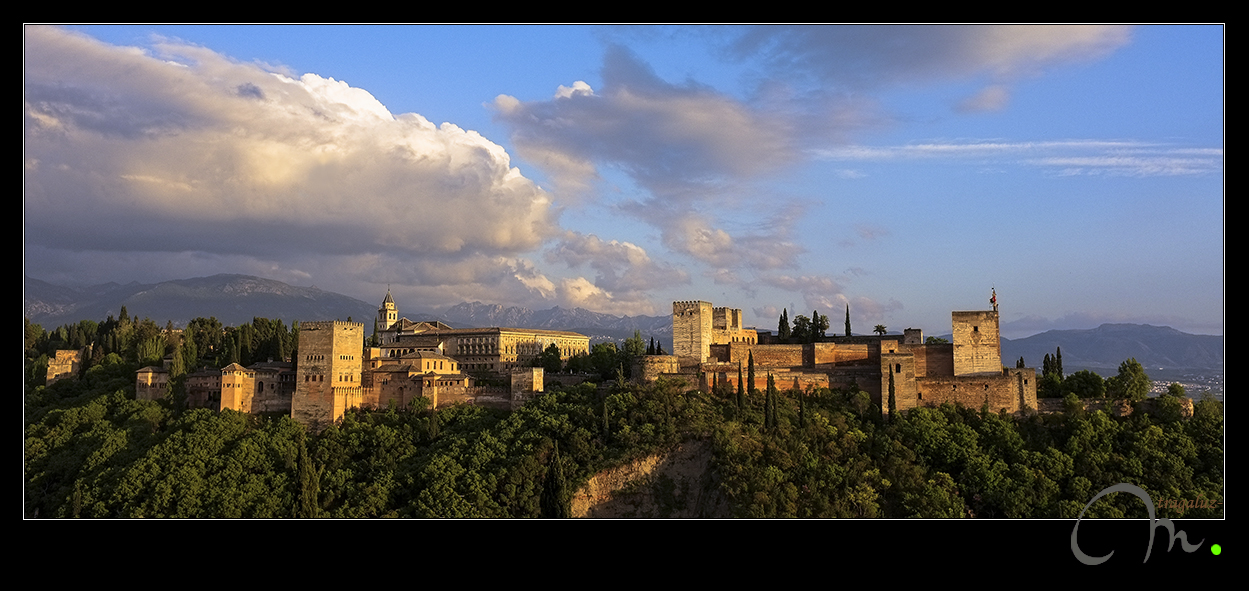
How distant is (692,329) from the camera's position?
3550cm

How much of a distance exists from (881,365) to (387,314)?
35.8 metres

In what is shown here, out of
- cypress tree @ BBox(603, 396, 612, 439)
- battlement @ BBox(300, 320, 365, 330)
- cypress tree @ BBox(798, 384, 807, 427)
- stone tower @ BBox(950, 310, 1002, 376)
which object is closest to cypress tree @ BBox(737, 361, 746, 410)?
cypress tree @ BBox(798, 384, 807, 427)

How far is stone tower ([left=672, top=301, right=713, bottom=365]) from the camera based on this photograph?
3522cm

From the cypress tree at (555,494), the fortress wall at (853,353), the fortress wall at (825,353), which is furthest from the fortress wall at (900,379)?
the cypress tree at (555,494)

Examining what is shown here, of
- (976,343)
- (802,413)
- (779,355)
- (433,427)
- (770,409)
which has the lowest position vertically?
(433,427)

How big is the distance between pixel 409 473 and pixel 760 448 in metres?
10.8

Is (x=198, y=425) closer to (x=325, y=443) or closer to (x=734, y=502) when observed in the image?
(x=325, y=443)

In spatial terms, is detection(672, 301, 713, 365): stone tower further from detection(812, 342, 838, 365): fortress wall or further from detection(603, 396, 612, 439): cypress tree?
detection(603, 396, 612, 439): cypress tree

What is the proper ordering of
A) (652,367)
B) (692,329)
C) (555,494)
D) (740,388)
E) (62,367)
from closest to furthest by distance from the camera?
(555,494) < (740,388) < (652,367) < (692,329) < (62,367)

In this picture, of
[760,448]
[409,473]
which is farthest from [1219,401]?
[409,473]

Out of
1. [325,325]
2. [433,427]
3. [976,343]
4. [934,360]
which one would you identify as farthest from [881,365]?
[325,325]

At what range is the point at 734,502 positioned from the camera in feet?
85.6

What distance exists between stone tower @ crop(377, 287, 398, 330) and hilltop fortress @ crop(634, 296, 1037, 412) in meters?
27.3

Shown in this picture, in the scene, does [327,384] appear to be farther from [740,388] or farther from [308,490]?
[740,388]
